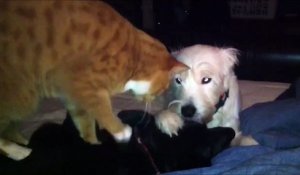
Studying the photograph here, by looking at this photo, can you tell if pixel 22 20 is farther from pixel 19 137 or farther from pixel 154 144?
pixel 154 144

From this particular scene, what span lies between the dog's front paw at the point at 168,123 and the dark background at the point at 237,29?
0.65 metres

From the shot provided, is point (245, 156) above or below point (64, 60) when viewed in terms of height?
below

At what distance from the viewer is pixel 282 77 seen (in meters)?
1.97

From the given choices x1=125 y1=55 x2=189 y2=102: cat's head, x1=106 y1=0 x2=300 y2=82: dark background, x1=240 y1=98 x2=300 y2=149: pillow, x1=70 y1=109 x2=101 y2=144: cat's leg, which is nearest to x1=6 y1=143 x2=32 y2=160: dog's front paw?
x1=70 y1=109 x2=101 y2=144: cat's leg

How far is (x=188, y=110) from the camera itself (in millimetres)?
1361

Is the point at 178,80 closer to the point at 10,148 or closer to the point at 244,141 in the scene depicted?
the point at 244,141

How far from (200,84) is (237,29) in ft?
3.24

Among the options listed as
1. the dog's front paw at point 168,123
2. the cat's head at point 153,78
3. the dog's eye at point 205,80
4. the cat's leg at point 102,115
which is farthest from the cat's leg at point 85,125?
the dog's eye at point 205,80

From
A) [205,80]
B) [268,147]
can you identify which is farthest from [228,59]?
[268,147]

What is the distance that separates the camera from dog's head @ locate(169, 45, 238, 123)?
136 centimetres

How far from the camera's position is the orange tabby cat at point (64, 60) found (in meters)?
0.76

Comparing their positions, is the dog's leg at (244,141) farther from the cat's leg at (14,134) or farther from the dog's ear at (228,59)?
the cat's leg at (14,134)

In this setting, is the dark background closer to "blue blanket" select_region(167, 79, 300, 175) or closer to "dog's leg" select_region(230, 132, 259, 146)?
"blue blanket" select_region(167, 79, 300, 175)

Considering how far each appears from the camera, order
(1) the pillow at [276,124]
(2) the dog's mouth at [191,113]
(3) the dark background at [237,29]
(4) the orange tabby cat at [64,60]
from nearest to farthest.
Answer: (4) the orange tabby cat at [64,60]
(1) the pillow at [276,124]
(2) the dog's mouth at [191,113]
(3) the dark background at [237,29]
